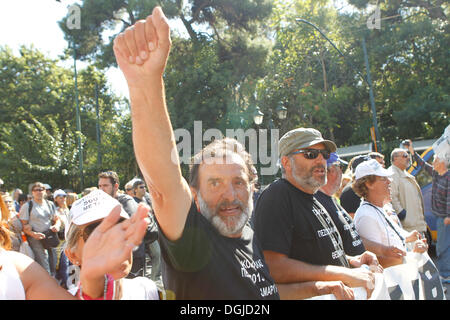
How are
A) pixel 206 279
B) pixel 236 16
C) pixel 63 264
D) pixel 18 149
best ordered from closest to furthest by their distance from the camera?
pixel 206 279 < pixel 63 264 < pixel 236 16 < pixel 18 149

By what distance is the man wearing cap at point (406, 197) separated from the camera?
577 cm

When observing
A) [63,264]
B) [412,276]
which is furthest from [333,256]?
[63,264]

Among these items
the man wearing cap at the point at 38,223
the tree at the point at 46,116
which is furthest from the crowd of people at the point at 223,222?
the tree at the point at 46,116

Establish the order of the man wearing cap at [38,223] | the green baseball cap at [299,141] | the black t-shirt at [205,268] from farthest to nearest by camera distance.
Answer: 1. the man wearing cap at [38,223]
2. the green baseball cap at [299,141]
3. the black t-shirt at [205,268]

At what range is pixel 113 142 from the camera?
20547mm

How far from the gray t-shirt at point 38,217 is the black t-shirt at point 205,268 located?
5.87 m

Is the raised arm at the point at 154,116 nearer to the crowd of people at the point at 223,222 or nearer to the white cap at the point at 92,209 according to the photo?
the crowd of people at the point at 223,222

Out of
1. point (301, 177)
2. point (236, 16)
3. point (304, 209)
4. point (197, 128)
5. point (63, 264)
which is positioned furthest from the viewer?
point (236, 16)

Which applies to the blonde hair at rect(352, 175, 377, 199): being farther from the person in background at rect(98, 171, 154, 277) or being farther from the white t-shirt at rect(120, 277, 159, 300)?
the person in background at rect(98, 171, 154, 277)

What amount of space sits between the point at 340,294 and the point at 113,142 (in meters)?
19.4

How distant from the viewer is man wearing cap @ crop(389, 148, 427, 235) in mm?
5773

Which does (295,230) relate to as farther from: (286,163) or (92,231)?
(92,231)

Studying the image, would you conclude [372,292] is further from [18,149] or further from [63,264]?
[18,149]

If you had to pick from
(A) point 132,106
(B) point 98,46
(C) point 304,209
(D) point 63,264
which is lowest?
(D) point 63,264
